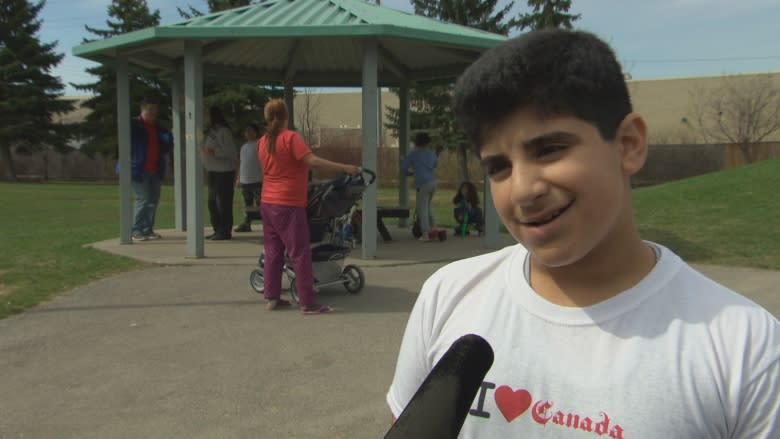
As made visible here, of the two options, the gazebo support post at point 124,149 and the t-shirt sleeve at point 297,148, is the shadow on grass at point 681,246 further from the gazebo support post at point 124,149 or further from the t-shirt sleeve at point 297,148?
the gazebo support post at point 124,149

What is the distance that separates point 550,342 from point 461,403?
486mm

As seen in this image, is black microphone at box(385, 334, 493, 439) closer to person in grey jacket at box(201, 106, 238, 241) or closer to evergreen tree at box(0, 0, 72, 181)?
person in grey jacket at box(201, 106, 238, 241)

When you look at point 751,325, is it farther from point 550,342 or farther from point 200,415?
point 200,415

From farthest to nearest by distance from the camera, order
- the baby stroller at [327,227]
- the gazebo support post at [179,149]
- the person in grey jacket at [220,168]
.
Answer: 1. the gazebo support post at [179,149]
2. the person in grey jacket at [220,168]
3. the baby stroller at [327,227]

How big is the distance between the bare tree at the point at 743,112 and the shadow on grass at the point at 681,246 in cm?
2799

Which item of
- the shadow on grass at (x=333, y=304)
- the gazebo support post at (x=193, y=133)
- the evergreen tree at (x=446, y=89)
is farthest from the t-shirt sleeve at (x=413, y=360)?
the evergreen tree at (x=446, y=89)

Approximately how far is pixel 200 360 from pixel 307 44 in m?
9.03

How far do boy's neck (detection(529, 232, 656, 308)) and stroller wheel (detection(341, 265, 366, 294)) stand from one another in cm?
627

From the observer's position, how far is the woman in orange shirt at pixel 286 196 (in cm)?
641

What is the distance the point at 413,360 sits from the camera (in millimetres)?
1671

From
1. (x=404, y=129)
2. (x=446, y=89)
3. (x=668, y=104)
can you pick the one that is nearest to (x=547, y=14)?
(x=446, y=89)

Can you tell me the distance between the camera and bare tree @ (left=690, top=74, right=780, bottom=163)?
1535 inches

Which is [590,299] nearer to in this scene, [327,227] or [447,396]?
[447,396]

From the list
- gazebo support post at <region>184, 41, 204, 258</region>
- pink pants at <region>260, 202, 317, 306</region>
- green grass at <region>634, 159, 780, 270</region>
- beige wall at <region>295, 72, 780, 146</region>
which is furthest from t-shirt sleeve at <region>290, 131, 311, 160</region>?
beige wall at <region>295, 72, 780, 146</region>
